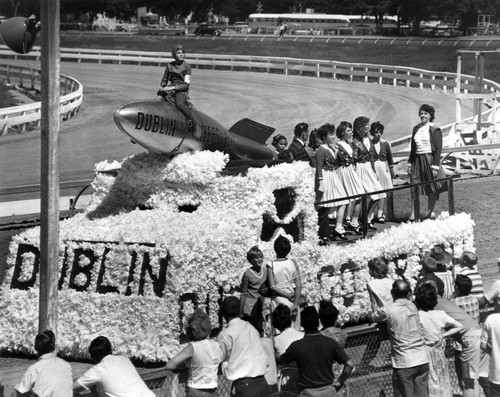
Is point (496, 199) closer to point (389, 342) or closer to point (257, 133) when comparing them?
point (257, 133)

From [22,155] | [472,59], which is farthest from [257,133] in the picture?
[472,59]

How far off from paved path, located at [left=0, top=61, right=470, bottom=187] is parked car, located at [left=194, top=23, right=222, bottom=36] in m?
1.54

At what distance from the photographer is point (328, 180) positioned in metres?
15.4

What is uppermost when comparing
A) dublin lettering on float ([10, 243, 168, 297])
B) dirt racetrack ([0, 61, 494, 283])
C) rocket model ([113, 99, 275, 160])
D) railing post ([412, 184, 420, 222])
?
rocket model ([113, 99, 275, 160])

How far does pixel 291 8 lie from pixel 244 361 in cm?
3688

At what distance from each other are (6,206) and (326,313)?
12154 mm

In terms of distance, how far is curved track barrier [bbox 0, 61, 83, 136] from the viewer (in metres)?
31.7

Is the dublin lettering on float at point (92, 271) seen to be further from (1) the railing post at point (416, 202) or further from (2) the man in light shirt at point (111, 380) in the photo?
(1) the railing post at point (416, 202)

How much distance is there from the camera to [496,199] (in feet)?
72.4

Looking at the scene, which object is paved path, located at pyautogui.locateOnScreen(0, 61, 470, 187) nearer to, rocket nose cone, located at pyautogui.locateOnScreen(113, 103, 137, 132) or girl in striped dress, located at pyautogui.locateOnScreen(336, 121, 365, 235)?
girl in striped dress, located at pyautogui.locateOnScreen(336, 121, 365, 235)

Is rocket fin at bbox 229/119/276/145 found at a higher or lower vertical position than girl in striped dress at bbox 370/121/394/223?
higher

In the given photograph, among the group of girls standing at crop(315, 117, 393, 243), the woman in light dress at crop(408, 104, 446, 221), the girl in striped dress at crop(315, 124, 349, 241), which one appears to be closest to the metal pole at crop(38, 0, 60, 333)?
the group of girls standing at crop(315, 117, 393, 243)

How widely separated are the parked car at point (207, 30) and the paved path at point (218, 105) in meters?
1.54

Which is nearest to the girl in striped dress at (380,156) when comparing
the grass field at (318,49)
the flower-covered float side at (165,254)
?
the flower-covered float side at (165,254)
